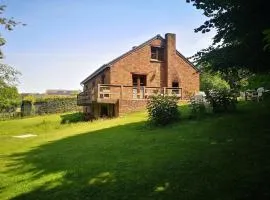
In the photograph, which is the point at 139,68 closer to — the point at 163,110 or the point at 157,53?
the point at 157,53

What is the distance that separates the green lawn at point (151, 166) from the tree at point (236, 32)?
3.01 metres

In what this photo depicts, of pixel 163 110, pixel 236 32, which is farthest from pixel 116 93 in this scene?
pixel 236 32

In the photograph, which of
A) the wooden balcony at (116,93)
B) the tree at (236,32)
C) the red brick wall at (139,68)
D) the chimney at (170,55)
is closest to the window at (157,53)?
the red brick wall at (139,68)

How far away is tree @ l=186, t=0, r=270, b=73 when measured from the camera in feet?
31.3

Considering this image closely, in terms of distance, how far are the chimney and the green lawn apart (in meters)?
20.4

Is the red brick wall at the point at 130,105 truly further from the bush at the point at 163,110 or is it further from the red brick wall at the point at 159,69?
the bush at the point at 163,110

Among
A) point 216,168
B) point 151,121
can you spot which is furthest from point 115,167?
point 151,121

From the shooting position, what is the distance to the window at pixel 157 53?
36.3 meters

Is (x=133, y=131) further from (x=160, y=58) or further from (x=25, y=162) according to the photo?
(x=160, y=58)

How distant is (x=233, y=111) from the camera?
19.9m

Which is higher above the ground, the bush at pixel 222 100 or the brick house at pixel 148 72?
the brick house at pixel 148 72

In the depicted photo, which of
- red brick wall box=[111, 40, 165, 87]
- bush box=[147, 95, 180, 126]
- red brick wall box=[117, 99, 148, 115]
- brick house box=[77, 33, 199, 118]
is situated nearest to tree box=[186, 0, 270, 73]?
bush box=[147, 95, 180, 126]

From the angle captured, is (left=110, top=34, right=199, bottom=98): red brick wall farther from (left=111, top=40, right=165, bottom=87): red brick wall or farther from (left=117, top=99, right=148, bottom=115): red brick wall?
(left=117, top=99, right=148, bottom=115): red brick wall

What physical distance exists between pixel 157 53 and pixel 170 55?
4.74 feet
